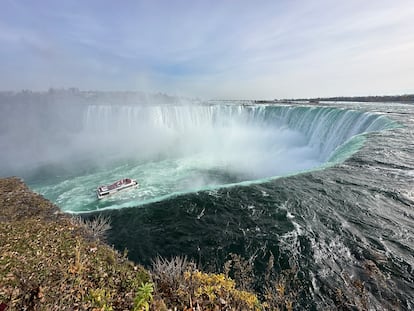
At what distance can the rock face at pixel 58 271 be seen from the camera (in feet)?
9.41

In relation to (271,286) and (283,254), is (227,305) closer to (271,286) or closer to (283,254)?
(271,286)

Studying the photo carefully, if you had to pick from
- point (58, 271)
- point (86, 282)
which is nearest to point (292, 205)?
point (86, 282)

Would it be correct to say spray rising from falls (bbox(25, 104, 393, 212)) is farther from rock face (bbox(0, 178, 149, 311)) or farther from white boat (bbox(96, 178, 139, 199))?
rock face (bbox(0, 178, 149, 311))

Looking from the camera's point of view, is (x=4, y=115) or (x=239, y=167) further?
(x=4, y=115)

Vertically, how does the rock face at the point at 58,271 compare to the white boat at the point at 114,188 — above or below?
above

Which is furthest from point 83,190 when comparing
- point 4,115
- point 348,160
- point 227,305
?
point 4,115

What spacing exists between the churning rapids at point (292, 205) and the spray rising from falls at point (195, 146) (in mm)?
199

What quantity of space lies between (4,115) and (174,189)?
53.7 metres

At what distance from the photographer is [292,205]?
8.77m

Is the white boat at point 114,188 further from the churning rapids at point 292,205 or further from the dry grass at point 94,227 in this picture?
the dry grass at point 94,227

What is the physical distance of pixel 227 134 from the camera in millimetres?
33688

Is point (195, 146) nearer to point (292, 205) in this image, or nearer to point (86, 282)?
point (292, 205)

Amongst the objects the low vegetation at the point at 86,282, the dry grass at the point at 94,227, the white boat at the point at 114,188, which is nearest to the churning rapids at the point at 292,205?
the white boat at the point at 114,188

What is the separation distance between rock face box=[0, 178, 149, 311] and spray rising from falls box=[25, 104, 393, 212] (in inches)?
228
